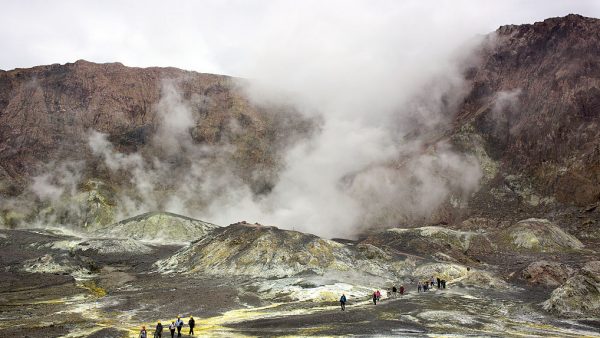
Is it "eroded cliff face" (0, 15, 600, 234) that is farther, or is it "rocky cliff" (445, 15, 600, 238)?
"eroded cliff face" (0, 15, 600, 234)

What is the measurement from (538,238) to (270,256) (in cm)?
6945

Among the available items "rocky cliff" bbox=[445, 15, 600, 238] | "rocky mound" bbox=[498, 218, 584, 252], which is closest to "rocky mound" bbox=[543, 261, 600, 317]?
"rocky mound" bbox=[498, 218, 584, 252]

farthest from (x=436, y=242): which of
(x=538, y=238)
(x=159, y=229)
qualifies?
(x=159, y=229)

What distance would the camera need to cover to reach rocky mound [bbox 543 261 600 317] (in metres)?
55.4

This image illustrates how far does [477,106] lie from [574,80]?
36.4 meters

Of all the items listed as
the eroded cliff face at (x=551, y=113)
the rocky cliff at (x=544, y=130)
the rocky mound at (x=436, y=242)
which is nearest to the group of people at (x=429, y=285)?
the rocky mound at (x=436, y=242)

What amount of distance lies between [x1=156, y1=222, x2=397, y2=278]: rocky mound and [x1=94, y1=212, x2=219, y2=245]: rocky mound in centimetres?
3777

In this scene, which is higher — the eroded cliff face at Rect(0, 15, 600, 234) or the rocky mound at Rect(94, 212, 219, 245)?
the eroded cliff face at Rect(0, 15, 600, 234)

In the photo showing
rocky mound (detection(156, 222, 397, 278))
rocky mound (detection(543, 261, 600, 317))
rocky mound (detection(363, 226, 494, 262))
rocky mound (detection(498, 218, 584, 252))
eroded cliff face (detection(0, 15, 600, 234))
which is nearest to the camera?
rocky mound (detection(543, 261, 600, 317))

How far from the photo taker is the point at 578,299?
2232 inches

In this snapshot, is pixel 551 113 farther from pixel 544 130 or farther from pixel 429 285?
pixel 429 285

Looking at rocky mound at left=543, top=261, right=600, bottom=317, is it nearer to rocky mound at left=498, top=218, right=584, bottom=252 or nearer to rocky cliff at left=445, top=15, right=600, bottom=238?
rocky mound at left=498, top=218, right=584, bottom=252

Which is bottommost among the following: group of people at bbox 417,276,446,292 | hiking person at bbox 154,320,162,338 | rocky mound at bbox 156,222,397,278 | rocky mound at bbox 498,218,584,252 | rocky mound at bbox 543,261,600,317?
hiking person at bbox 154,320,162,338

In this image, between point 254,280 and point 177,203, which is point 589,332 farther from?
point 177,203
